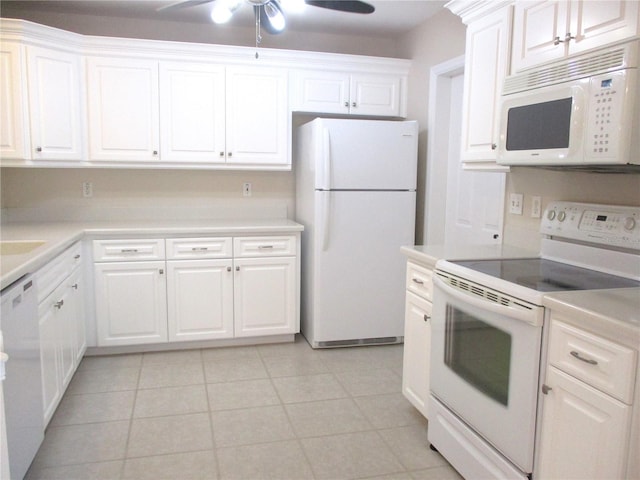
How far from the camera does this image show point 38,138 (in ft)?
10.8

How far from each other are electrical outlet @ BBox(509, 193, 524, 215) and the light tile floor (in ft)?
3.91

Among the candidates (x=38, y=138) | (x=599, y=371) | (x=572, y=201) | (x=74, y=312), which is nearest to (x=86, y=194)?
(x=38, y=138)

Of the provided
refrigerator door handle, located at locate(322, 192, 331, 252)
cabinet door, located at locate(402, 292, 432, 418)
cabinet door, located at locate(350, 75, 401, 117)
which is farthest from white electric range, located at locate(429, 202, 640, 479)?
cabinet door, located at locate(350, 75, 401, 117)

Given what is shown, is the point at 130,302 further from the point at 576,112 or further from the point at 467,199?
the point at 576,112

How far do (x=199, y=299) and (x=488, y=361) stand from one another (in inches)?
87.6

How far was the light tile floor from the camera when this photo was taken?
87.7 inches

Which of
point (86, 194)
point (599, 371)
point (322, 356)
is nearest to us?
point (599, 371)

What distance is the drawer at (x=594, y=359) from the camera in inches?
54.2

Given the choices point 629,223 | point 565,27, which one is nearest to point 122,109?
point 565,27

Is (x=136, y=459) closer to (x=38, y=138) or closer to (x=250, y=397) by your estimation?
(x=250, y=397)

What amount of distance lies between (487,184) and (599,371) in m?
1.87

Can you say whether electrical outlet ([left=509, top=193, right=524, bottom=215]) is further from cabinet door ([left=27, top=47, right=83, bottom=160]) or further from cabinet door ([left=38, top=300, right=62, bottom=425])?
cabinet door ([left=27, top=47, right=83, bottom=160])

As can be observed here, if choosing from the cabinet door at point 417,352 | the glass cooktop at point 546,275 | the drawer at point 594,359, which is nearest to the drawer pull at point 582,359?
the drawer at point 594,359

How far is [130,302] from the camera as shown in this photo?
137 inches
